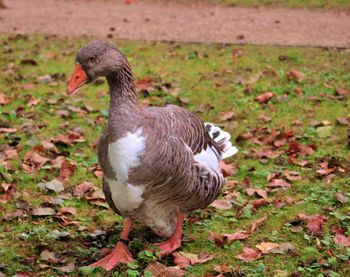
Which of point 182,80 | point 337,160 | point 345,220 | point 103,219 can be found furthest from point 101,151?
point 182,80

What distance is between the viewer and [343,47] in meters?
10.1

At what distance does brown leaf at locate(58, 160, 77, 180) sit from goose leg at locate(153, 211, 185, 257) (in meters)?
1.68

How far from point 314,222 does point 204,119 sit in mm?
2907

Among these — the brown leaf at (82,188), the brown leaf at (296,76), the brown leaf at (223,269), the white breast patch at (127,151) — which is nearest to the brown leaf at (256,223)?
the brown leaf at (223,269)

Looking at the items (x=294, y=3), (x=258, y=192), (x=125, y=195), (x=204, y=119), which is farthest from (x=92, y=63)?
(x=294, y=3)

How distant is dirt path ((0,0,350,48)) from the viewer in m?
10.9

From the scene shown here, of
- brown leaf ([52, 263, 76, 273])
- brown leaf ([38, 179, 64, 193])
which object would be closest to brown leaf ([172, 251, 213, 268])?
brown leaf ([52, 263, 76, 273])

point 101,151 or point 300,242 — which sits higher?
point 101,151

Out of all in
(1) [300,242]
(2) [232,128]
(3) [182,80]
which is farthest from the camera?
(3) [182,80]

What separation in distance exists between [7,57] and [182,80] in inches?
114

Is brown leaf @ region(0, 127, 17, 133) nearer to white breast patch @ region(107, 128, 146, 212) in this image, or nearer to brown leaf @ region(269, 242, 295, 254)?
white breast patch @ region(107, 128, 146, 212)

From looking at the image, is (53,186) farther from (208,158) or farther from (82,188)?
Answer: (208,158)

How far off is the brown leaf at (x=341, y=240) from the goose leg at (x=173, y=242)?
3.70ft

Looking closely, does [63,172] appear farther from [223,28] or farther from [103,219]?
[223,28]
